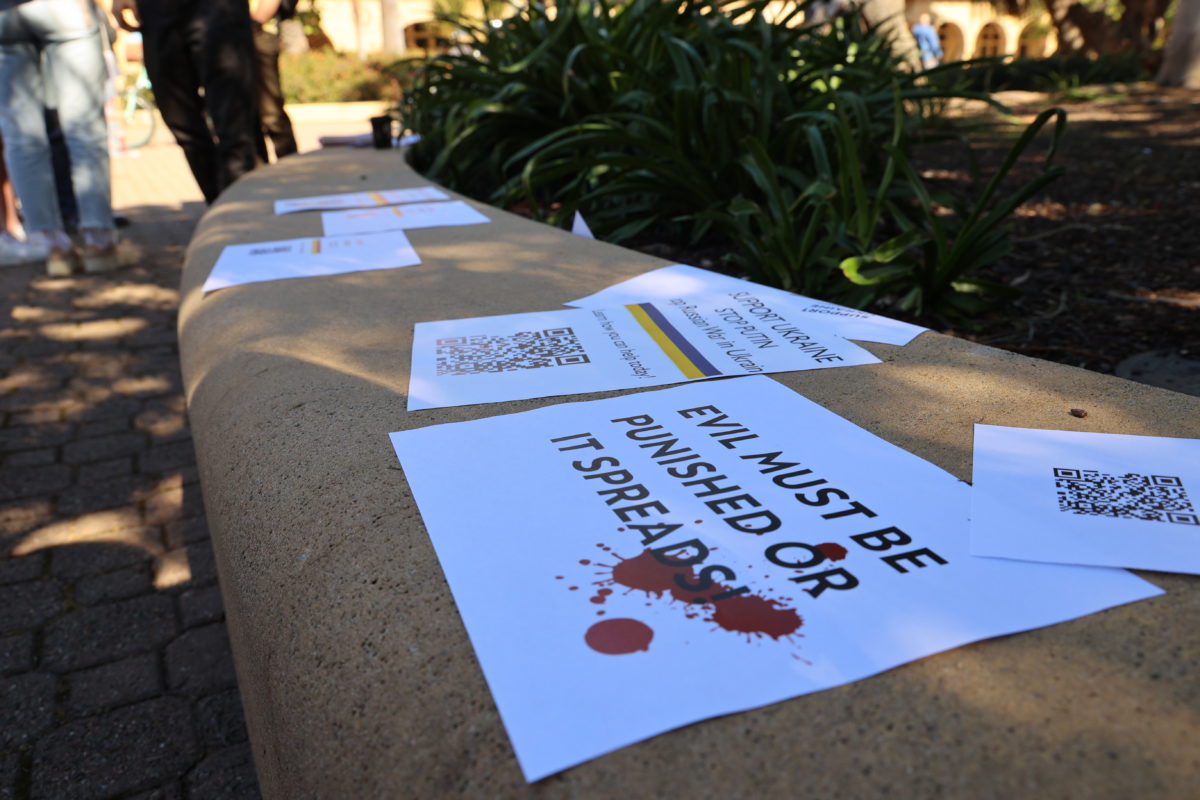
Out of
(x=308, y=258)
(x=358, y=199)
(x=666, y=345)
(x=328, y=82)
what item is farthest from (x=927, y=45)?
Answer: (x=328, y=82)

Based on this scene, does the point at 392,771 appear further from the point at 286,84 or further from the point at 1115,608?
the point at 286,84

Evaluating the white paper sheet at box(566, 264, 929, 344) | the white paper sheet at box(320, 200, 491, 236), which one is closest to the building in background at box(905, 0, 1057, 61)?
the white paper sheet at box(320, 200, 491, 236)

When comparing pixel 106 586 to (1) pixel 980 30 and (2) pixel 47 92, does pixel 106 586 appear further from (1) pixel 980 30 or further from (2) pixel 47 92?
(1) pixel 980 30

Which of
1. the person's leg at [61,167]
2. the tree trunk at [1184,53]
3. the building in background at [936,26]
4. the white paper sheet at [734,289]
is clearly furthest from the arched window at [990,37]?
the white paper sheet at [734,289]

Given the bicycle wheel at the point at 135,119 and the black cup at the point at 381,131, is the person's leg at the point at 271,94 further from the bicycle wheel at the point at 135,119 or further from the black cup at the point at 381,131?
the bicycle wheel at the point at 135,119

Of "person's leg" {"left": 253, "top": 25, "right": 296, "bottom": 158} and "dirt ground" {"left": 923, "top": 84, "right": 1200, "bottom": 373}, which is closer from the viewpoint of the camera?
"dirt ground" {"left": 923, "top": 84, "right": 1200, "bottom": 373}

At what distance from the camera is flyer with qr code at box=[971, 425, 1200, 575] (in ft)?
2.19

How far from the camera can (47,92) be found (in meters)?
3.79

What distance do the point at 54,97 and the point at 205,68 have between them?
100cm

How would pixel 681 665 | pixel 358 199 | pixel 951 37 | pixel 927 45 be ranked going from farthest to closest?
pixel 951 37, pixel 927 45, pixel 358 199, pixel 681 665

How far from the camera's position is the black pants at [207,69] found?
3.22 m

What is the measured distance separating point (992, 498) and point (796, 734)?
35 centimetres

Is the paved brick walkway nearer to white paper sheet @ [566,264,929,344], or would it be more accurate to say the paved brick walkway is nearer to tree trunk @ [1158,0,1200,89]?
white paper sheet @ [566,264,929,344]

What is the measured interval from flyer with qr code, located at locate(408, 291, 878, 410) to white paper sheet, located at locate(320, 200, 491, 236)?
86cm
